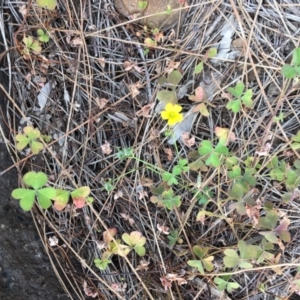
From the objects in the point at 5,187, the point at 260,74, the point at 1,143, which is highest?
the point at 260,74

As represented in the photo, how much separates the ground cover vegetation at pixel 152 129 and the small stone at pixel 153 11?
0.03 m

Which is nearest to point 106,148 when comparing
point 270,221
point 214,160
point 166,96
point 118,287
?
point 166,96

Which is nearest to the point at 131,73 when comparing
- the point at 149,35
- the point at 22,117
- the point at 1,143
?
the point at 149,35

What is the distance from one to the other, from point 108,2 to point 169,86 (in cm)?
41

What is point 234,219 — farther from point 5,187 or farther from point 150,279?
point 5,187

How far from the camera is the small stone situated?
1.57 meters

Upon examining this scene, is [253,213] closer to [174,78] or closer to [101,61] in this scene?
[174,78]

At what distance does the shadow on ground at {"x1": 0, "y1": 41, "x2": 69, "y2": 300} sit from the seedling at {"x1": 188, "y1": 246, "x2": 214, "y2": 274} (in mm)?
509

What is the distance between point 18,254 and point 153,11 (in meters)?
1.03

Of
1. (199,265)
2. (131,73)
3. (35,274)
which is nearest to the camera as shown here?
(199,265)

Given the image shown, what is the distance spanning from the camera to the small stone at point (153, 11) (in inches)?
61.9

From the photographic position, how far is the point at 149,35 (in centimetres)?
160

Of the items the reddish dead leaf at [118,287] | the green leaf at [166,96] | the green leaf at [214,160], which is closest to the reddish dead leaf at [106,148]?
the green leaf at [166,96]

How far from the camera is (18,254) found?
149cm
